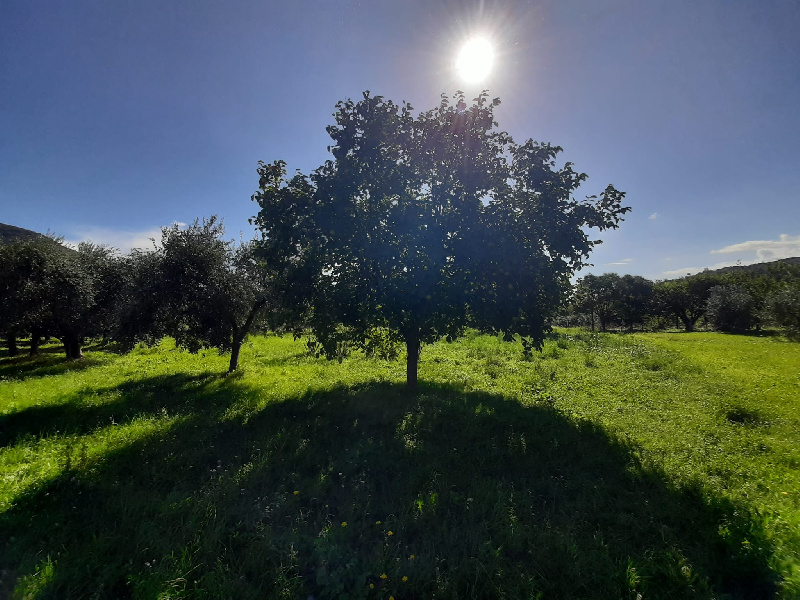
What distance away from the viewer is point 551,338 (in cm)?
3281

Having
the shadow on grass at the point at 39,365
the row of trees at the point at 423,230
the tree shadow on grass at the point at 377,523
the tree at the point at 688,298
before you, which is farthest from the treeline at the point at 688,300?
the shadow on grass at the point at 39,365

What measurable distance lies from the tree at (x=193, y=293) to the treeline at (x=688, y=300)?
5811 cm

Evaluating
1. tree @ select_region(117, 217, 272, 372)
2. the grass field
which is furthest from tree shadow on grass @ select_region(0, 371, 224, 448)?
tree @ select_region(117, 217, 272, 372)

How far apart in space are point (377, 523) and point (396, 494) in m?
1.10

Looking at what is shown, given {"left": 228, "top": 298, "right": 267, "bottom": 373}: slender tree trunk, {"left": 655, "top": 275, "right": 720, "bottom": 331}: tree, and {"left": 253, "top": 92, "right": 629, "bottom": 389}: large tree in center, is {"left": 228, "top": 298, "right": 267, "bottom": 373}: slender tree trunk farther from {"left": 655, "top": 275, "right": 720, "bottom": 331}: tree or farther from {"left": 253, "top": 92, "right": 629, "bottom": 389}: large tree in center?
{"left": 655, "top": 275, "right": 720, "bottom": 331}: tree

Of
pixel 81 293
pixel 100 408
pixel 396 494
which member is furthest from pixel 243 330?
pixel 396 494

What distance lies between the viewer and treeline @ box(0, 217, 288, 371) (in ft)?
59.2

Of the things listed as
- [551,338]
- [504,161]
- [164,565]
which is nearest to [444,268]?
[504,161]

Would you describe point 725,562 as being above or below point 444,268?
below

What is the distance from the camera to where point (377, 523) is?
6.54 metres

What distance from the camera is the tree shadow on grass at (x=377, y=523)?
5.34 m

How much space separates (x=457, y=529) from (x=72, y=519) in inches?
285

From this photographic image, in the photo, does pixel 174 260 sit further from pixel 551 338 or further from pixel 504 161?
pixel 551 338

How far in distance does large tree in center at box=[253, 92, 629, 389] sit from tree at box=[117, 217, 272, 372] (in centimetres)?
599
